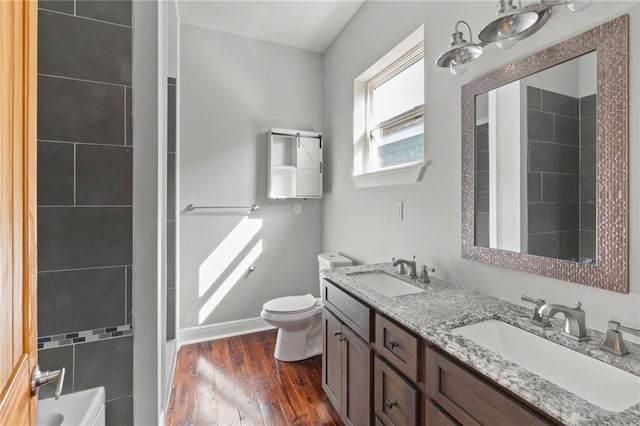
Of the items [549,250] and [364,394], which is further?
[364,394]

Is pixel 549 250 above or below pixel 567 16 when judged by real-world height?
below

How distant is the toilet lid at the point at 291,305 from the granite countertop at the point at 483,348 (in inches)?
30.7

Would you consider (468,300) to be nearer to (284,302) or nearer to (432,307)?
(432,307)

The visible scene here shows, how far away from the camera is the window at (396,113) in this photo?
77.9 inches

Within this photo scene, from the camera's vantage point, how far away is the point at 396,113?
222 centimetres

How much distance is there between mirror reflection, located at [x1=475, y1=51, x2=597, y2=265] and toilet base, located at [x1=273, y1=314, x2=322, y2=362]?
1591 millimetres

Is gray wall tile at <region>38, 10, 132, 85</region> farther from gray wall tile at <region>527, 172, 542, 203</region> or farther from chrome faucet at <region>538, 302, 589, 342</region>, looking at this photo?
chrome faucet at <region>538, 302, 589, 342</region>

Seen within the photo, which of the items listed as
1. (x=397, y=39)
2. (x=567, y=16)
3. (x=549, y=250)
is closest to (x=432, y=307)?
(x=549, y=250)

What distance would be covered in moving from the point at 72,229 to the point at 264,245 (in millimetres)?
1791

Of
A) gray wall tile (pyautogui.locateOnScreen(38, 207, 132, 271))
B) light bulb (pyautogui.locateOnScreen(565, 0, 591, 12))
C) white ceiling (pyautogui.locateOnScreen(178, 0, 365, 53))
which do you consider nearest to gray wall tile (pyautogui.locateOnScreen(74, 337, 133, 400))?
gray wall tile (pyautogui.locateOnScreen(38, 207, 132, 271))

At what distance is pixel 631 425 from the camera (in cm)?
59

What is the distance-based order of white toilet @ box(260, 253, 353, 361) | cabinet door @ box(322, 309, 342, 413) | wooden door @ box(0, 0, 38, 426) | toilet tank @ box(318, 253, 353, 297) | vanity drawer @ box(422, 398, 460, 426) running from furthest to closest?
toilet tank @ box(318, 253, 353, 297), white toilet @ box(260, 253, 353, 361), cabinet door @ box(322, 309, 342, 413), vanity drawer @ box(422, 398, 460, 426), wooden door @ box(0, 0, 38, 426)

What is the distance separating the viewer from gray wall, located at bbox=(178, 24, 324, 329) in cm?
271

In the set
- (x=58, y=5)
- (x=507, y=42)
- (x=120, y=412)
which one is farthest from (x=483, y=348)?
(x=58, y=5)
